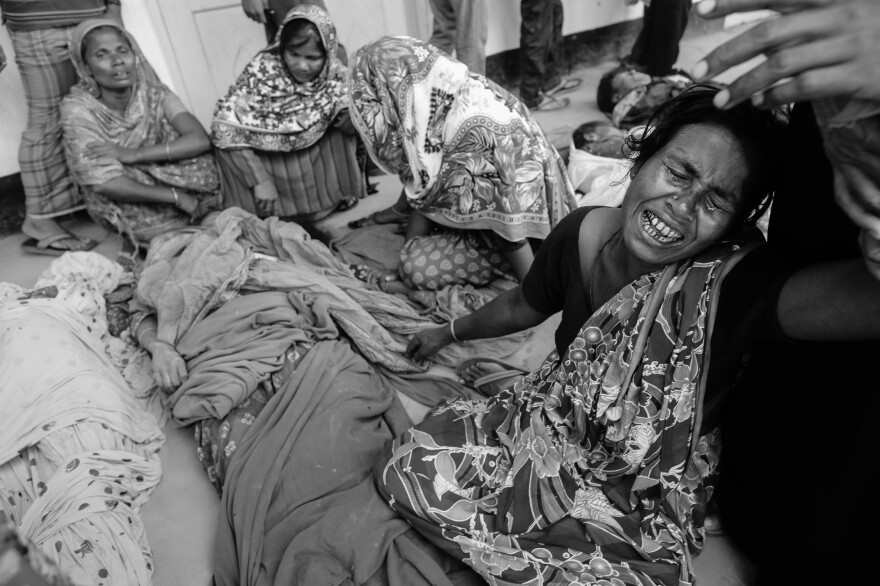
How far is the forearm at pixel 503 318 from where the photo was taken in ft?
4.82

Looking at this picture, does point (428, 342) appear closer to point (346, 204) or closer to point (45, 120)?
point (346, 204)

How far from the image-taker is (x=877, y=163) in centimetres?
58

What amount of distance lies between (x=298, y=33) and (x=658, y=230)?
7.77ft

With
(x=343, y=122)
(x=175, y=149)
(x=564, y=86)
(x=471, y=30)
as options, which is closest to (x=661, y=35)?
(x=564, y=86)

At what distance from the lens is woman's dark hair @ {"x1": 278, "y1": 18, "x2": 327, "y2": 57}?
2.72 meters

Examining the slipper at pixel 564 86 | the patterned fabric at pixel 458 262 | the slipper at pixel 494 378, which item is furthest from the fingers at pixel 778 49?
the slipper at pixel 564 86

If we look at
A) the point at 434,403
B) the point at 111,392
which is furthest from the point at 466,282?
the point at 111,392

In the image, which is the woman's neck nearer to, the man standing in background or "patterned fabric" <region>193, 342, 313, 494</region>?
the man standing in background

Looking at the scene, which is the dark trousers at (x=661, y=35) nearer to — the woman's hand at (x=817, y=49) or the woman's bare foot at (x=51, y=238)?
the woman's bare foot at (x=51, y=238)

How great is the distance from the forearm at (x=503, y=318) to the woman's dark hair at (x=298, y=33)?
6.30 ft

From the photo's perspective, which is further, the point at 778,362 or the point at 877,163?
the point at 778,362

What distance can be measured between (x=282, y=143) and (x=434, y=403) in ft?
5.93

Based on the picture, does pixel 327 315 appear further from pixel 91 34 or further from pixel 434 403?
pixel 91 34

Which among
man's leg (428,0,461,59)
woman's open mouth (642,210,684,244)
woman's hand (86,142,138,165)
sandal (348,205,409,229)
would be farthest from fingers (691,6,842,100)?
man's leg (428,0,461,59)
